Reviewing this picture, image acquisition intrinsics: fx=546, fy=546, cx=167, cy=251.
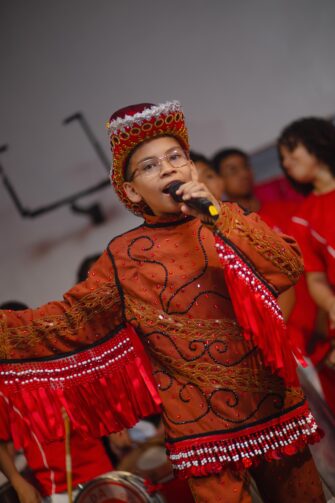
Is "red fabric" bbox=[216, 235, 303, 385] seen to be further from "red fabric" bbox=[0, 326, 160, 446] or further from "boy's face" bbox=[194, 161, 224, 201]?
"boy's face" bbox=[194, 161, 224, 201]

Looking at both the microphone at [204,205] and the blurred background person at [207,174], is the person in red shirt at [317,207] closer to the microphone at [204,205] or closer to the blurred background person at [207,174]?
the blurred background person at [207,174]

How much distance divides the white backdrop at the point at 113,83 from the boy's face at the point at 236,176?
129 mm

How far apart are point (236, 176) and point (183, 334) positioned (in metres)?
1.82

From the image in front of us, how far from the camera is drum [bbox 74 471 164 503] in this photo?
1.91 m

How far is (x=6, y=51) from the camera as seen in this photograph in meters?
2.73

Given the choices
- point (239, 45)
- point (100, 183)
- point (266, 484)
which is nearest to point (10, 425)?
point (266, 484)

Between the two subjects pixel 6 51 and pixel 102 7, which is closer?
pixel 6 51

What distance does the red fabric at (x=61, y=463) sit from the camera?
2105 millimetres

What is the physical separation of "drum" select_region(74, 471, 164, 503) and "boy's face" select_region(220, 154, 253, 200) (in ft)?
5.63

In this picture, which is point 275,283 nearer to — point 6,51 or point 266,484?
point 266,484

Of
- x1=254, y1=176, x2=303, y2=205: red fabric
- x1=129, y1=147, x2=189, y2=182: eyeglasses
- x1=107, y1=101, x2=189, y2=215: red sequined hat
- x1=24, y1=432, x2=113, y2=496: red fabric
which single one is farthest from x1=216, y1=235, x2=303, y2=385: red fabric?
x1=254, y1=176, x2=303, y2=205: red fabric

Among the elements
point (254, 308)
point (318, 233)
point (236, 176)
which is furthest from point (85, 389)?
point (236, 176)

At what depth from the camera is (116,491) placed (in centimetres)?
192

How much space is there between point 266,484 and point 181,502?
62cm
